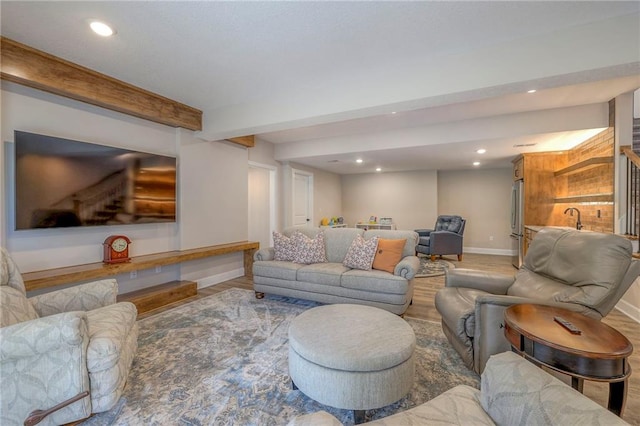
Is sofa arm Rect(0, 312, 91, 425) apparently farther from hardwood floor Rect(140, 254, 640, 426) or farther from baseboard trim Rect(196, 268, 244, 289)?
baseboard trim Rect(196, 268, 244, 289)

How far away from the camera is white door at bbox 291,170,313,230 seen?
6844 mm

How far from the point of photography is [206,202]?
4.36 metres


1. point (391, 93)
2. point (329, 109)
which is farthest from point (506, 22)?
point (329, 109)

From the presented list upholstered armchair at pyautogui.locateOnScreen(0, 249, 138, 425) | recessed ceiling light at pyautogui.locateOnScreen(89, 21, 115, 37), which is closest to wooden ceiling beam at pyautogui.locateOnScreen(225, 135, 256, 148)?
recessed ceiling light at pyautogui.locateOnScreen(89, 21, 115, 37)

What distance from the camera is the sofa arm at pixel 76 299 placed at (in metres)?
2.02

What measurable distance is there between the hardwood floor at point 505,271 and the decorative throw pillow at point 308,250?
43.1 inches

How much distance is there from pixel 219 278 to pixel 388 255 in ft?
9.38

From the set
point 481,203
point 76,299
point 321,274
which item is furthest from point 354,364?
point 481,203

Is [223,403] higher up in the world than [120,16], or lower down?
lower down

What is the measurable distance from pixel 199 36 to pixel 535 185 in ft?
18.8

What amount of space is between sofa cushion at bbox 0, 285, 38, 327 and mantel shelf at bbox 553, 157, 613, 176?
20.0 ft

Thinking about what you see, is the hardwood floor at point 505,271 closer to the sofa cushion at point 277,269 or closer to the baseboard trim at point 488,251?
the baseboard trim at point 488,251

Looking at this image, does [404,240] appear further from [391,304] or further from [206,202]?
[206,202]

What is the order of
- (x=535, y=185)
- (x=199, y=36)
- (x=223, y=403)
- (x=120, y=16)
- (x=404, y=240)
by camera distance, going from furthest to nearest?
(x=535, y=185), (x=404, y=240), (x=199, y=36), (x=120, y=16), (x=223, y=403)
